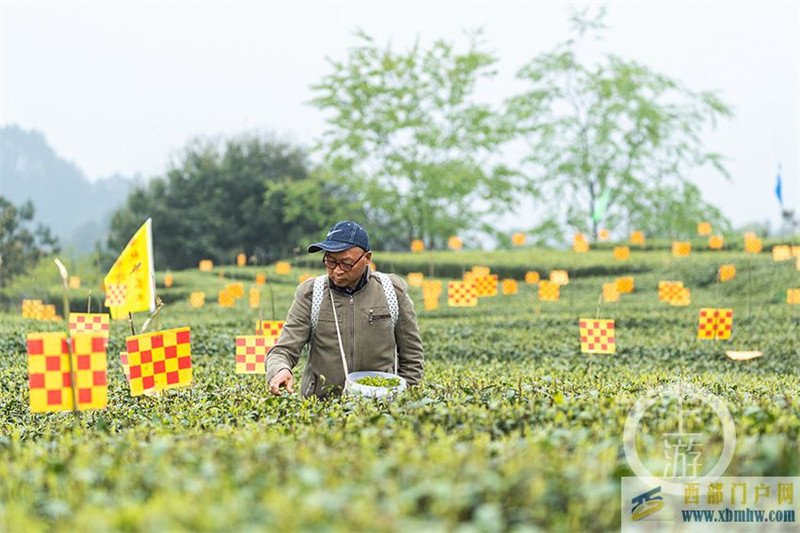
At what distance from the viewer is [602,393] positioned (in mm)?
5086

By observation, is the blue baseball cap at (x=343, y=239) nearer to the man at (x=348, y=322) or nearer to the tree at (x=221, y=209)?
the man at (x=348, y=322)

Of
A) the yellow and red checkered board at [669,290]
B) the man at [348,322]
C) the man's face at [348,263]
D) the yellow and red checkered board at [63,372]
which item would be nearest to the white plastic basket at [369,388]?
the man at [348,322]

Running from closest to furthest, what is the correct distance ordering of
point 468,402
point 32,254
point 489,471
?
1. point 489,471
2. point 468,402
3. point 32,254

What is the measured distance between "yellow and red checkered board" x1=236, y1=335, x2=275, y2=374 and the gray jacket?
254cm

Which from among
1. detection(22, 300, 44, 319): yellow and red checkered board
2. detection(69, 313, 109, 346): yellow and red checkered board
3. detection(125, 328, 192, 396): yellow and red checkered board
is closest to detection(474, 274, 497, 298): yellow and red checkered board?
detection(69, 313, 109, 346): yellow and red checkered board

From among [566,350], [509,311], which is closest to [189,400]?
[566,350]

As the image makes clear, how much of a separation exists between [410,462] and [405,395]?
1.92 m

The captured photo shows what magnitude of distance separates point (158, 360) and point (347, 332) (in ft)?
5.29

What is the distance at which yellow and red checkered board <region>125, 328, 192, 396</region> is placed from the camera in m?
5.54

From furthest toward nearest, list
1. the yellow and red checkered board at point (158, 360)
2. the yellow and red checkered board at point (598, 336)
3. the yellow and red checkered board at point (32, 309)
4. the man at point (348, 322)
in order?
the yellow and red checkered board at point (32, 309), the yellow and red checkered board at point (598, 336), the yellow and red checkered board at point (158, 360), the man at point (348, 322)

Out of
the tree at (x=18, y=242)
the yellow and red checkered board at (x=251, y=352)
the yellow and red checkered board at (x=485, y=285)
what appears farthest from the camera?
the tree at (x=18, y=242)

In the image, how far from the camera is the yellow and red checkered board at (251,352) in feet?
24.4

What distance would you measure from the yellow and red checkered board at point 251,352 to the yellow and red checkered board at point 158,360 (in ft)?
4.86

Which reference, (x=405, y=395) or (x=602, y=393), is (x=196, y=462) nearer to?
(x=405, y=395)
